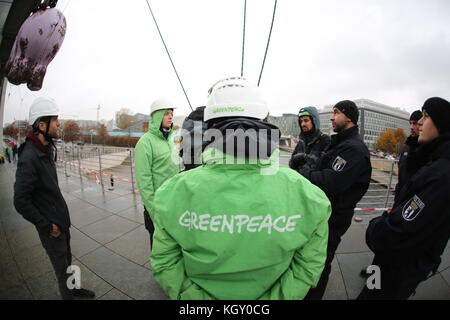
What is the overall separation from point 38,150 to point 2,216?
165 inches

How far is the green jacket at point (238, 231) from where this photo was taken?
33.8 inches

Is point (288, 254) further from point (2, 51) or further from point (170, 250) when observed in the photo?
point (2, 51)

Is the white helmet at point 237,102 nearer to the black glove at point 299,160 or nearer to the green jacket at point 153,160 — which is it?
the green jacket at point 153,160

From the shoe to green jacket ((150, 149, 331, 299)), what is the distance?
1.84 metres

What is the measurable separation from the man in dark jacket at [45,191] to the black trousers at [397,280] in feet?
9.55

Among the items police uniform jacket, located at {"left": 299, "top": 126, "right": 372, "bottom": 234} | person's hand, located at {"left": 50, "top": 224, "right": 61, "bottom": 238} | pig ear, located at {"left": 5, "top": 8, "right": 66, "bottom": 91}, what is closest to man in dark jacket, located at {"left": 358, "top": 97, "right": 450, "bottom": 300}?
police uniform jacket, located at {"left": 299, "top": 126, "right": 372, "bottom": 234}

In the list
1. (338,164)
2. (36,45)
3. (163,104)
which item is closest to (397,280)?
(338,164)

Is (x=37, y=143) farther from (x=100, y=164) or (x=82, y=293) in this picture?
(x=100, y=164)

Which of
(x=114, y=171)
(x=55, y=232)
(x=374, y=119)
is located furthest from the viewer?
(x=374, y=119)

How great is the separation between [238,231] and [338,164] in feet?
4.88

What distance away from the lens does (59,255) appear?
1.98 meters

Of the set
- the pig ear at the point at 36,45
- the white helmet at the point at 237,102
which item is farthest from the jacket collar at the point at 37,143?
the white helmet at the point at 237,102

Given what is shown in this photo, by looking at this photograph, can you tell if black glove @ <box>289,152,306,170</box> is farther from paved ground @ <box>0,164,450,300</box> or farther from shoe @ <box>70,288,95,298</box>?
shoe @ <box>70,288,95,298</box>
